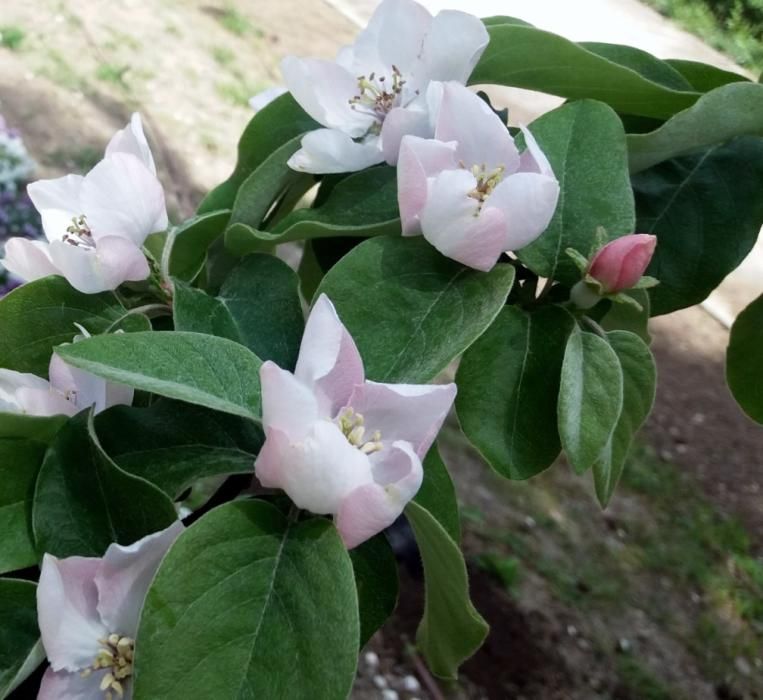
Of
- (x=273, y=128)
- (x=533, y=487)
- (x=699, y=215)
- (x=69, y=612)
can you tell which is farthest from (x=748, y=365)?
(x=533, y=487)

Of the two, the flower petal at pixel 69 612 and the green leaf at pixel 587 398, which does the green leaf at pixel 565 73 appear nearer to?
the green leaf at pixel 587 398

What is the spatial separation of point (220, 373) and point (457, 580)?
5.0 inches

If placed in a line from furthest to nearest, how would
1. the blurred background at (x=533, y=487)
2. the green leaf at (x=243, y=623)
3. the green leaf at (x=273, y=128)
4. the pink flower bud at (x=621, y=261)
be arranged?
the blurred background at (x=533, y=487) → the green leaf at (x=273, y=128) → the pink flower bud at (x=621, y=261) → the green leaf at (x=243, y=623)

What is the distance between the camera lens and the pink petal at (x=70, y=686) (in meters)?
0.36

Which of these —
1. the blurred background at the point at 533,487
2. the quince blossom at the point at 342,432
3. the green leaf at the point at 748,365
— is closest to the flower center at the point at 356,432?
the quince blossom at the point at 342,432

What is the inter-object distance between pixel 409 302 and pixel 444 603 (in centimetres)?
13

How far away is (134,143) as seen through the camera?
1.57ft

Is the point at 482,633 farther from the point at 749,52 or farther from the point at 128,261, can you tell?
the point at 749,52

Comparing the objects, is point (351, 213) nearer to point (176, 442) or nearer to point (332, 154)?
point (332, 154)

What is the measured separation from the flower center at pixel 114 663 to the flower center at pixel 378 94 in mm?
284

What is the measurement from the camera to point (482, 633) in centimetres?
40

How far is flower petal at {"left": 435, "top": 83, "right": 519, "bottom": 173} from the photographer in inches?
16.6

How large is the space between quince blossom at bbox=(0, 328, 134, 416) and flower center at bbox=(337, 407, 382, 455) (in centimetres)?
11

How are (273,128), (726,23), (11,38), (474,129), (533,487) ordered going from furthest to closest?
(726,23) → (11,38) → (533,487) → (273,128) → (474,129)
